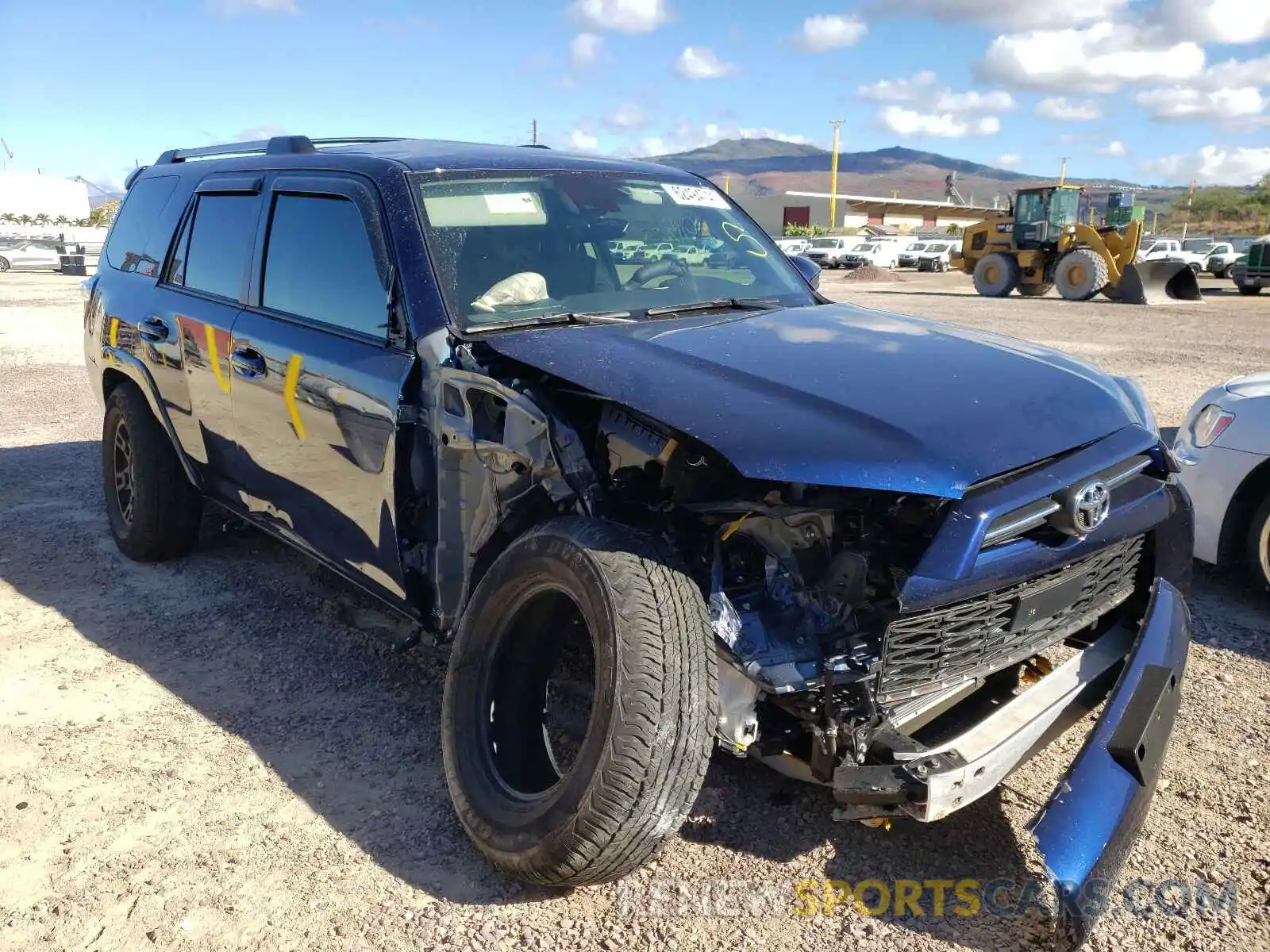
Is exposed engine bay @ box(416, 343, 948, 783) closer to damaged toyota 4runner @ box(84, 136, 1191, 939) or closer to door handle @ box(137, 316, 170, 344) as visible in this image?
damaged toyota 4runner @ box(84, 136, 1191, 939)

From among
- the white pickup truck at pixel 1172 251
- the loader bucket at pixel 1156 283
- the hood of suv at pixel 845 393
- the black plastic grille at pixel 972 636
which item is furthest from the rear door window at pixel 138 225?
the white pickup truck at pixel 1172 251

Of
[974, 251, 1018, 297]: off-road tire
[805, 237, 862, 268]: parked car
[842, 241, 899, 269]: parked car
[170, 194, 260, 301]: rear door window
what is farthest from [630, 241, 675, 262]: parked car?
[842, 241, 899, 269]: parked car

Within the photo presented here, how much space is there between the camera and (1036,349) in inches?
128

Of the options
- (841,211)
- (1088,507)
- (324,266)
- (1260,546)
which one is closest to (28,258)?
(324,266)

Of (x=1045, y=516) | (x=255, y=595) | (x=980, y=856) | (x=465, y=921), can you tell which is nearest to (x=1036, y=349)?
(x=1045, y=516)

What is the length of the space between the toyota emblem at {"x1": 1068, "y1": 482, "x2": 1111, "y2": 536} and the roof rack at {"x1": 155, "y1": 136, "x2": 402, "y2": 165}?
3013mm

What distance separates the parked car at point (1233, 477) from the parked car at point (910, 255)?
38720 millimetres

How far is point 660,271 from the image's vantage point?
364cm

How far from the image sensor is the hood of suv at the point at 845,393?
225 centimetres

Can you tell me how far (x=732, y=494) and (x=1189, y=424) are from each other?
9.75 ft

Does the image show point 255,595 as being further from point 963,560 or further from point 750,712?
point 963,560

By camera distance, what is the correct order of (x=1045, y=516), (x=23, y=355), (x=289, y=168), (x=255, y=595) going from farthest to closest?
(x=23, y=355)
(x=255, y=595)
(x=289, y=168)
(x=1045, y=516)

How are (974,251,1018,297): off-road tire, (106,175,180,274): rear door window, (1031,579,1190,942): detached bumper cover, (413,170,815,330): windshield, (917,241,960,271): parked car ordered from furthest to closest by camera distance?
(917,241,960,271): parked car → (974,251,1018,297): off-road tire → (106,175,180,274): rear door window → (413,170,815,330): windshield → (1031,579,1190,942): detached bumper cover

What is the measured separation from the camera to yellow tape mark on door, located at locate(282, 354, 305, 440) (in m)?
3.46
